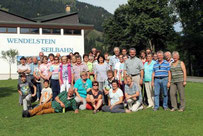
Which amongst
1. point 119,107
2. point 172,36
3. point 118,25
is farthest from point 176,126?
point 118,25

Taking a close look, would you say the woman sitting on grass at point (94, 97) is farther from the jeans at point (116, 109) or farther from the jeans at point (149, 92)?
the jeans at point (149, 92)

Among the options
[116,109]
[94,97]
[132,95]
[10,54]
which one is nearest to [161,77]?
[132,95]

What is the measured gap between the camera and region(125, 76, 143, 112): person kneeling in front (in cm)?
826

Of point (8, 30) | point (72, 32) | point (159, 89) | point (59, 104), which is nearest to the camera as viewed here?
point (59, 104)

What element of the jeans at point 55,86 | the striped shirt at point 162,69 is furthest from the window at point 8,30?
the striped shirt at point 162,69

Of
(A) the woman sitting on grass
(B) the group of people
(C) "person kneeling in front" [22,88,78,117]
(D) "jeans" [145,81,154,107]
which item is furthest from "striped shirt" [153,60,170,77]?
(C) "person kneeling in front" [22,88,78,117]

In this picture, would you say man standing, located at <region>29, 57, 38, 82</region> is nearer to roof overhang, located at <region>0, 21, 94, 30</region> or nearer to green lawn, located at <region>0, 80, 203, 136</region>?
green lawn, located at <region>0, 80, 203, 136</region>

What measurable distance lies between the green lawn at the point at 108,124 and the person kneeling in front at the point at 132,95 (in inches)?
14.4

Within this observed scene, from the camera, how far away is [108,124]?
638 centimetres

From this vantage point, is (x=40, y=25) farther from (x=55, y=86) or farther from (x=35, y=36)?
(x=55, y=86)

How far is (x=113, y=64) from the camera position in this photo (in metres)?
9.60

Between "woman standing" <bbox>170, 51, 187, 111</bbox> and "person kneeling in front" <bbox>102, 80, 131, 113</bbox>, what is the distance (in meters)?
1.62

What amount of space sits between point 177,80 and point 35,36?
30.0 metres

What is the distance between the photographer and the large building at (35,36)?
3434 centimetres
